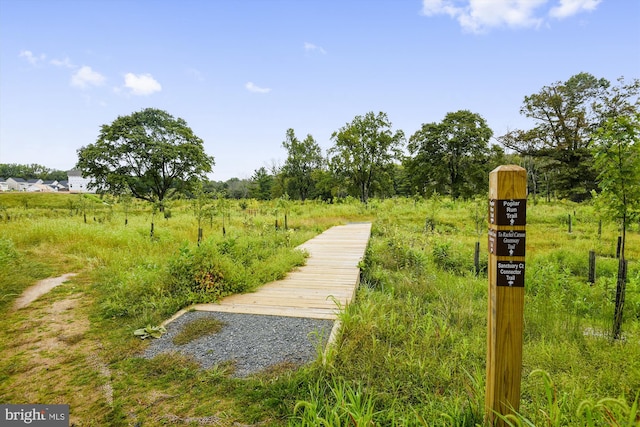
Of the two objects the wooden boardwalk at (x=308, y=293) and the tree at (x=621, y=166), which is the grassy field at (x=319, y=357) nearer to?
the wooden boardwalk at (x=308, y=293)

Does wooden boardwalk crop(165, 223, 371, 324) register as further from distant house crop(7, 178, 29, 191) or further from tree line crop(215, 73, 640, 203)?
distant house crop(7, 178, 29, 191)

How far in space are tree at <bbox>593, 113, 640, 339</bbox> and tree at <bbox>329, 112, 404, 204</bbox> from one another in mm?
19458

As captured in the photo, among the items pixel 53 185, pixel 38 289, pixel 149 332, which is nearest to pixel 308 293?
pixel 149 332

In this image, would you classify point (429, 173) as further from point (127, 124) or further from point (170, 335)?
point (170, 335)

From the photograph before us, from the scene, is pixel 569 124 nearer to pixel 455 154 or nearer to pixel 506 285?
pixel 455 154

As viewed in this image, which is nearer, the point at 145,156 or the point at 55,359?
the point at 55,359

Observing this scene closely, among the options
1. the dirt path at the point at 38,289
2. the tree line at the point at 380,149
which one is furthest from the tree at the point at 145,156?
the dirt path at the point at 38,289

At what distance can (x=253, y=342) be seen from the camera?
2.98m

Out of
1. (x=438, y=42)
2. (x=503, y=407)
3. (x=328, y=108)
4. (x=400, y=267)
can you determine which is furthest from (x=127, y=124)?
(x=503, y=407)

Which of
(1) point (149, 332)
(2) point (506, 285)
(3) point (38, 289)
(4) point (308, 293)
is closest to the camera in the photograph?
(2) point (506, 285)

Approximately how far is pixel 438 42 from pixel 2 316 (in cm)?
1497

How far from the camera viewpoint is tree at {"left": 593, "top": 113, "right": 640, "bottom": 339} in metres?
3.83

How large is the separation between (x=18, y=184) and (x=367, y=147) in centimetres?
10228

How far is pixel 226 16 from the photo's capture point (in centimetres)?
1200
